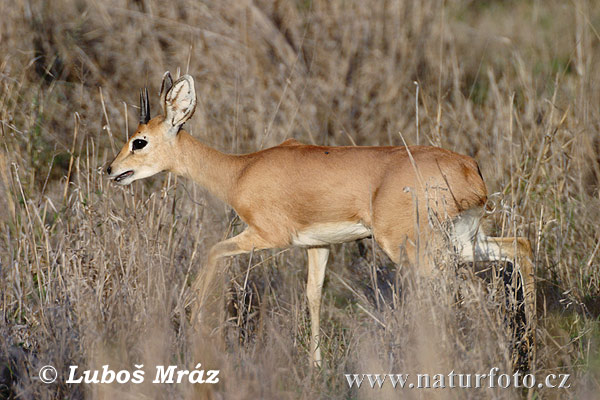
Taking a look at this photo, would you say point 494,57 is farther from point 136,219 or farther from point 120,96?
point 136,219

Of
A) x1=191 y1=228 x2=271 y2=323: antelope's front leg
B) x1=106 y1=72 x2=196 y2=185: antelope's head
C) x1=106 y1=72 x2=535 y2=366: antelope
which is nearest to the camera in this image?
x1=191 y1=228 x2=271 y2=323: antelope's front leg

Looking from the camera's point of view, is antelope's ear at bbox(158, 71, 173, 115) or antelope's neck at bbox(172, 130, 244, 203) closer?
antelope's ear at bbox(158, 71, 173, 115)

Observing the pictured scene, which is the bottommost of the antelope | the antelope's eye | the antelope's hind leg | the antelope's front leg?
the antelope's hind leg

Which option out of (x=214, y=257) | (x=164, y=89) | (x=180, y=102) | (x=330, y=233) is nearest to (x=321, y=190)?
(x=330, y=233)

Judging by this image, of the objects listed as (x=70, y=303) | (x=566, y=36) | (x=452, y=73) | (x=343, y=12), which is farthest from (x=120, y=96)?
(x=566, y=36)

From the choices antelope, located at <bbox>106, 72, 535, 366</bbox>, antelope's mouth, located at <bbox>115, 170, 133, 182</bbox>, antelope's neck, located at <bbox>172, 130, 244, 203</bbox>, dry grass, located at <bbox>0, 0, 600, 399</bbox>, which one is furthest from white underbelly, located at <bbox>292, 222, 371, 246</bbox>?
antelope's mouth, located at <bbox>115, 170, 133, 182</bbox>

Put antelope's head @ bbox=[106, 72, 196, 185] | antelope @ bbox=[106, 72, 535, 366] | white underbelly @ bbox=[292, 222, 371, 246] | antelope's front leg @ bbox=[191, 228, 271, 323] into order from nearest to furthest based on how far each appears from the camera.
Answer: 1. antelope's front leg @ bbox=[191, 228, 271, 323]
2. antelope @ bbox=[106, 72, 535, 366]
3. white underbelly @ bbox=[292, 222, 371, 246]
4. antelope's head @ bbox=[106, 72, 196, 185]

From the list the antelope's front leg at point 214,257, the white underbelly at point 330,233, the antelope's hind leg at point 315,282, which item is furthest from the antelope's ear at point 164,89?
the antelope's hind leg at point 315,282

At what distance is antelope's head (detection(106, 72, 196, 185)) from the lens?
556 centimetres

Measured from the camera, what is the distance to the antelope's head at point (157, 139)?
5.56 meters

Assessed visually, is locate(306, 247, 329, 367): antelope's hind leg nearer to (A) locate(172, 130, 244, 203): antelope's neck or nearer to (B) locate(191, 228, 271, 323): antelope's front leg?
(B) locate(191, 228, 271, 323): antelope's front leg

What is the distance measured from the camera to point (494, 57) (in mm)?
10102

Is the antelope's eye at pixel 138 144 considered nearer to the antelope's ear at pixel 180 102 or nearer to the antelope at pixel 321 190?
the antelope at pixel 321 190

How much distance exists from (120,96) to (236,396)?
18.3 ft
